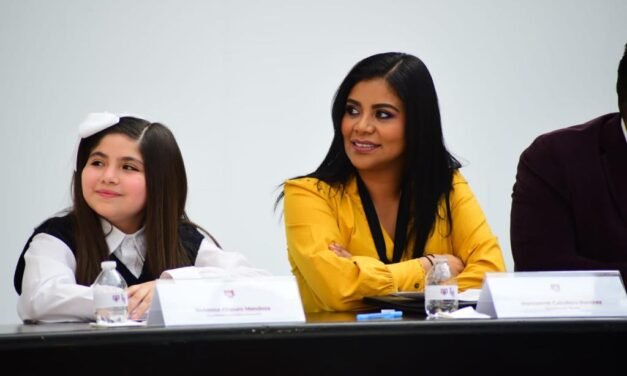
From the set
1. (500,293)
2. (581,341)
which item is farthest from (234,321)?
(581,341)

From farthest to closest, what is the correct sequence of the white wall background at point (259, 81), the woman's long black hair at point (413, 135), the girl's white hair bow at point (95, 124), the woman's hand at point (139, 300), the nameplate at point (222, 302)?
the white wall background at point (259, 81), the woman's long black hair at point (413, 135), the girl's white hair bow at point (95, 124), the woman's hand at point (139, 300), the nameplate at point (222, 302)

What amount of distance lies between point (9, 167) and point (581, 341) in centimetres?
214

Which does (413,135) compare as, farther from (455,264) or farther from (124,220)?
(124,220)

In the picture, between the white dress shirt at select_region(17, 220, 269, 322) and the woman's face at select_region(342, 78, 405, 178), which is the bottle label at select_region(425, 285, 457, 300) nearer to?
the white dress shirt at select_region(17, 220, 269, 322)

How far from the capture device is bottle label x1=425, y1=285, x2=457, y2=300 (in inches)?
73.4

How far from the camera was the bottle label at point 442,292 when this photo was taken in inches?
73.4

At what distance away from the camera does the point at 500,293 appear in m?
1.74

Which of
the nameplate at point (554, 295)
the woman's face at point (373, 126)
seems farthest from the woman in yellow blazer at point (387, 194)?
the nameplate at point (554, 295)

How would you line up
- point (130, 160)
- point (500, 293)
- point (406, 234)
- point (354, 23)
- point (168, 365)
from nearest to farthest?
Answer: point (168, 365) < point (500, 293) < point (130, 160) < point (406, 234) < point (354, 23)

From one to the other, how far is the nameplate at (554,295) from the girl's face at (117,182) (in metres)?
1.07

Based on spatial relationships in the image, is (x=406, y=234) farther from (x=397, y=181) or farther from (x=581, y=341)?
(x=581, y=341)

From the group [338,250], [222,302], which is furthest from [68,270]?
[222,302]

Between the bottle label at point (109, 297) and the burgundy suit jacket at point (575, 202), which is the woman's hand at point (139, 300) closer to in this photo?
the bottle label at point (109, 297)

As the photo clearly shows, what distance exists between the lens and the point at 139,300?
2244mm
